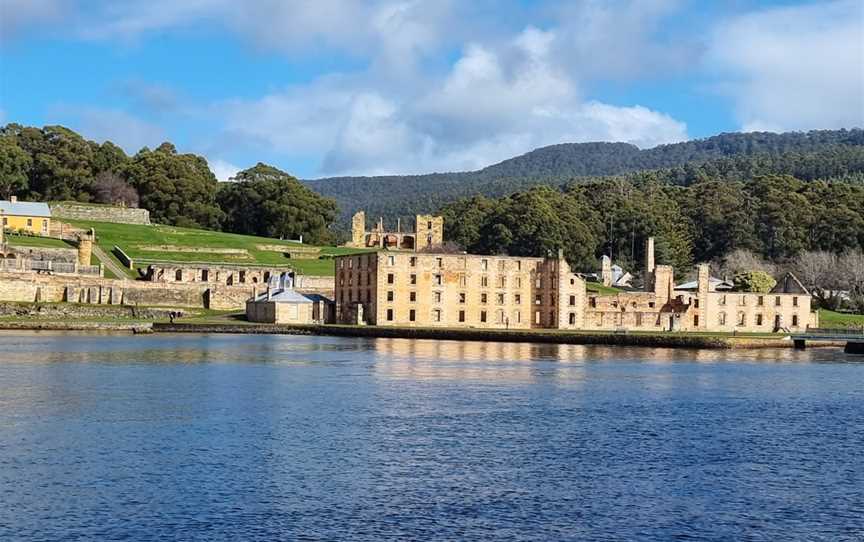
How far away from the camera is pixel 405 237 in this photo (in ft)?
472

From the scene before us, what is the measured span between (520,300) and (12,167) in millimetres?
60995

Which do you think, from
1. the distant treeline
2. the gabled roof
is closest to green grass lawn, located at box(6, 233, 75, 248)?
the distant treeline

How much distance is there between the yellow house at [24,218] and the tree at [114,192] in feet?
61.9

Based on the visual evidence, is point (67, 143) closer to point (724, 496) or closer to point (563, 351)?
point (563, 351)

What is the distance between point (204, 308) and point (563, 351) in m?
38.2

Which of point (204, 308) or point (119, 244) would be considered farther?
point (119, 244)

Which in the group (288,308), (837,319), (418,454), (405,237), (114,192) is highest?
(114,192)

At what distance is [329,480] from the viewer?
984 inches

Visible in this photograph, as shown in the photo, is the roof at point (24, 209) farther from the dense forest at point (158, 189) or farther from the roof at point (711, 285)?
the roof at point (711, 285)

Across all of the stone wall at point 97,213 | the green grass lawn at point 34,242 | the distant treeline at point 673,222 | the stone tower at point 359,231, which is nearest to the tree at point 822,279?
the distant treeline at point 673,222

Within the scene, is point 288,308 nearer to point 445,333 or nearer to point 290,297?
point 290,297

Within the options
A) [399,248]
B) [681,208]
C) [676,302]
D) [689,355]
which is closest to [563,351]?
[689,355]

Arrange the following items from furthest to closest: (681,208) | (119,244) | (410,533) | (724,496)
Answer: (681,208)
(119,244)
(724,496)
(410,533)

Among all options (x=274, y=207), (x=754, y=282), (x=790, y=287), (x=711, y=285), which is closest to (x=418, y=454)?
(x=790, y=287)
